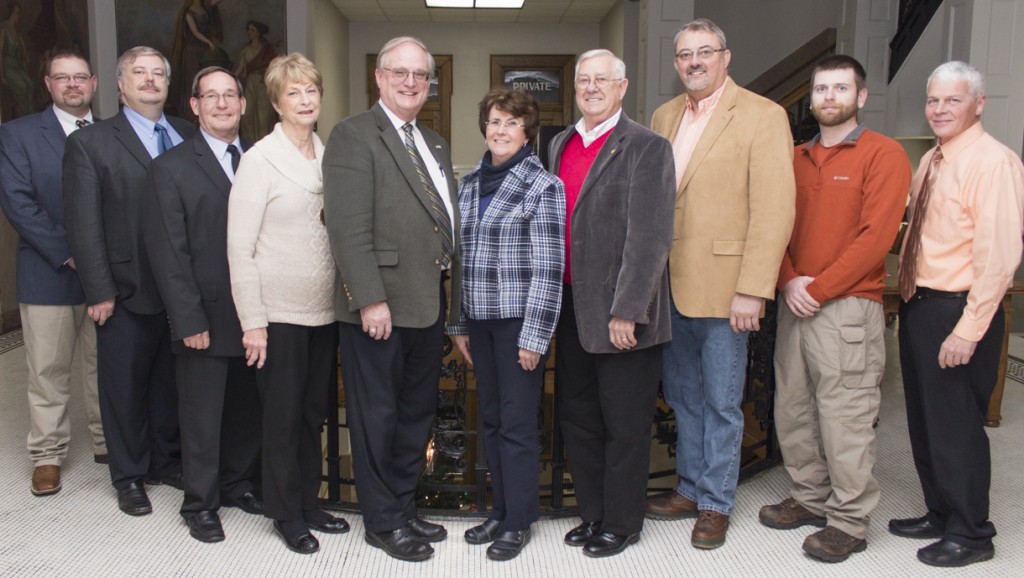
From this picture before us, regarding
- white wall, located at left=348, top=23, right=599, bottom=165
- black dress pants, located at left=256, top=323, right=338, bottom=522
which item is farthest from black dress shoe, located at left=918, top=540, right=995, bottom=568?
white wall, located at left=348, top=23, right=599, bottom=165

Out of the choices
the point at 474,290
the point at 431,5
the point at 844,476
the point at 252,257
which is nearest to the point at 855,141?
the point at 844,476

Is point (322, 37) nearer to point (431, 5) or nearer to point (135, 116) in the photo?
point (431, 5)

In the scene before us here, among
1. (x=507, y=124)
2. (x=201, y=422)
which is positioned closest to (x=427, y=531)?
(x=201, y=422)

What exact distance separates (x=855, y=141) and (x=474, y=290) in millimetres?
1352

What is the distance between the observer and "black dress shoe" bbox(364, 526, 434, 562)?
8.73ft

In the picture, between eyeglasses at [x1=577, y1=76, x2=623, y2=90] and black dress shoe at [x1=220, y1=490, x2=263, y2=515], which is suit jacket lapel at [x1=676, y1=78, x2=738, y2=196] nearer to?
eyeglasses at [x1=577, y1=76, x2=623, y2=90]

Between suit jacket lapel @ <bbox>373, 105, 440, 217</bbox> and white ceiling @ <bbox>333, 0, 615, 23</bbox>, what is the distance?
30.7 ft

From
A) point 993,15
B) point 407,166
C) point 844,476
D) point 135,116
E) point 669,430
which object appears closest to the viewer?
point 407,166

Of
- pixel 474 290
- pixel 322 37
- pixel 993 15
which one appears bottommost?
pixel 474 290

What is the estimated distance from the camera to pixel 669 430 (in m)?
3.63

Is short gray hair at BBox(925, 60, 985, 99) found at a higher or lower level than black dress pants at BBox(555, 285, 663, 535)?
higher

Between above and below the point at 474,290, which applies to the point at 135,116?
above

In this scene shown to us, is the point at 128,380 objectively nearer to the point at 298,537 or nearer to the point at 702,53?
the point at 298,537

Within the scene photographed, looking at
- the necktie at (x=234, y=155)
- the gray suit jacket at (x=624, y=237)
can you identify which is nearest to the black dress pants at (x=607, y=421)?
the gray suit jacket at (x=624, y=237)
